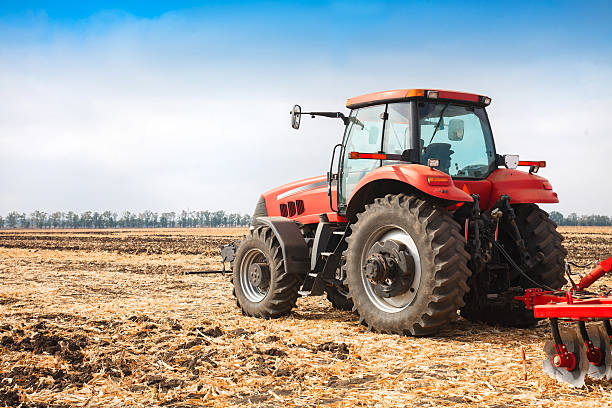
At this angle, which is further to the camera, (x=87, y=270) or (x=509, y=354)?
(x=87, y=270)

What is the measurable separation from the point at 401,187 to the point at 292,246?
1.85 metres

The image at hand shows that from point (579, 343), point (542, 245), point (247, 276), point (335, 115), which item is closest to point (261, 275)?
point (247, 276)

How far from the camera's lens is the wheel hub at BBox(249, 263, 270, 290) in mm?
8148

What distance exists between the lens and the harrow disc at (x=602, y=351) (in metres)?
4.48

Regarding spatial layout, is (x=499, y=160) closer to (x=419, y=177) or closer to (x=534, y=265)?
(x=534, y=265)

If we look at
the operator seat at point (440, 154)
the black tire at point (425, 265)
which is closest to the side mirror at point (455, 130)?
the operator seat at point (440, 154)

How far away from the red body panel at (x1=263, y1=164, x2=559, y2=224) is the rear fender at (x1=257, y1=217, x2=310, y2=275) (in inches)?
18.9

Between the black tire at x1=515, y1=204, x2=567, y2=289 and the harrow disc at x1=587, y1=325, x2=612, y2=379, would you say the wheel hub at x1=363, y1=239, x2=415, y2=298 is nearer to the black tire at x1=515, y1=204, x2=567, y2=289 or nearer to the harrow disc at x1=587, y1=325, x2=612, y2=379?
the black tire at x1=515, y1=204, x2=567, y2=289

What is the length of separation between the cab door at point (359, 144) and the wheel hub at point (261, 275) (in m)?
1.38

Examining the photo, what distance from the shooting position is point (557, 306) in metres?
4.52

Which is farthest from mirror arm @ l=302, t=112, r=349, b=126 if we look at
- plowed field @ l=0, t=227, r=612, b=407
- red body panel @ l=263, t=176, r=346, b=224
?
plowed field @ l=0, t=227, r=612, b=407

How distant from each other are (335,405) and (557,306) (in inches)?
75.4

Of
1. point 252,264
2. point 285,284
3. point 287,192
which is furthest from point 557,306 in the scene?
point 287,192

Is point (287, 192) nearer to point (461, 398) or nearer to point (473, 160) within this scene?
point (473, 160)
